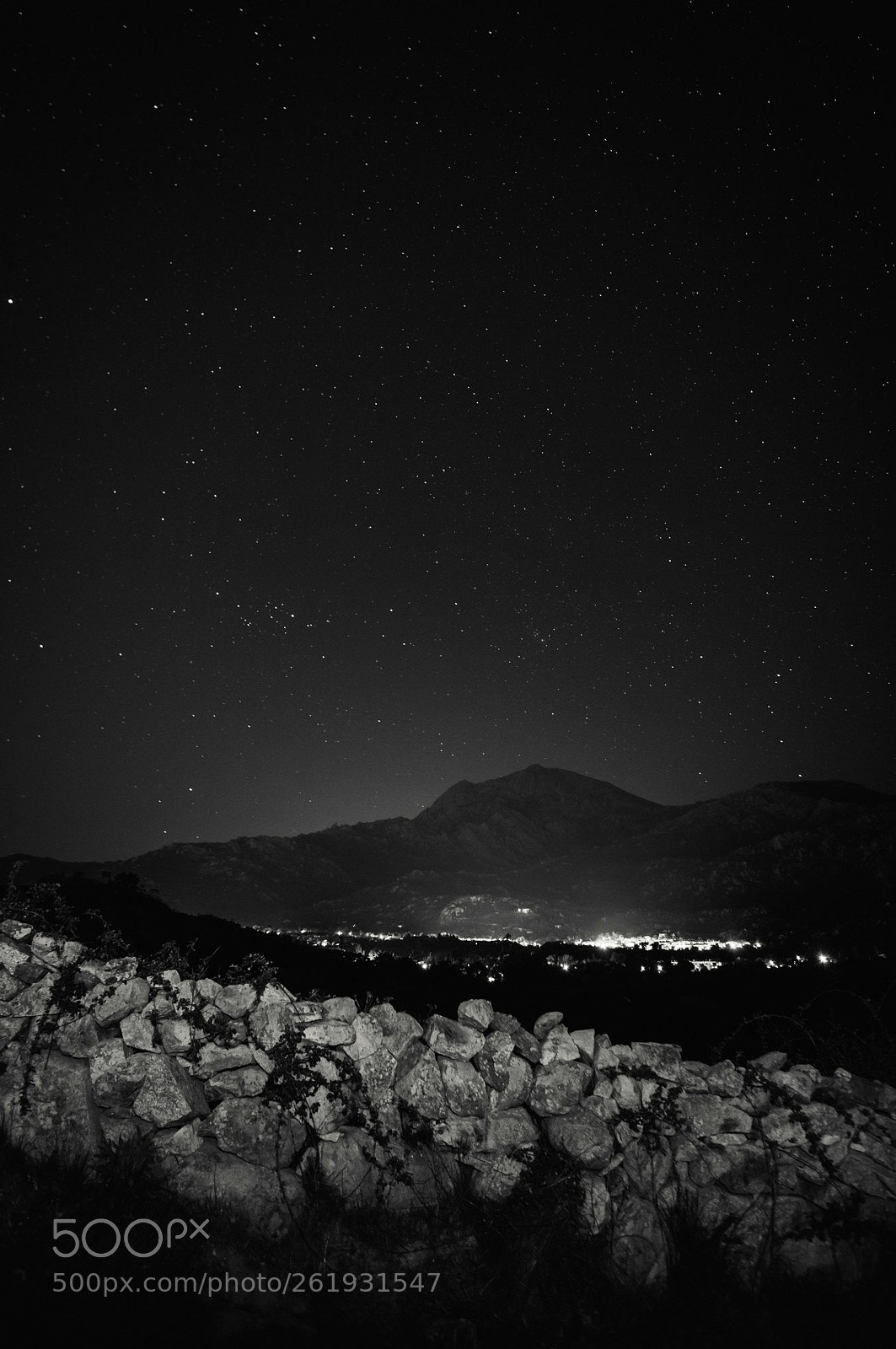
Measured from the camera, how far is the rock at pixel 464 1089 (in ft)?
21.4

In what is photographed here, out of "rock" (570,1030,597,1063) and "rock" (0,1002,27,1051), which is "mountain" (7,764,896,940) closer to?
"rock" (570,1030,597,1063)

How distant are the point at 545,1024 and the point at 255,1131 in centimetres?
383

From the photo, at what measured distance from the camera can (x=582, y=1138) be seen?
6.21m

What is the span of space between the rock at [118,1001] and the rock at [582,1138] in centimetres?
528

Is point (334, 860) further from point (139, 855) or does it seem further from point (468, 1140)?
point (468, 1140)

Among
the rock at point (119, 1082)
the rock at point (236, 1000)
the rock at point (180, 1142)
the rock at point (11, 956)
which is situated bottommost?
the rock at point (180, 1142)

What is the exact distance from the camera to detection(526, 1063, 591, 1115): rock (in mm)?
6504

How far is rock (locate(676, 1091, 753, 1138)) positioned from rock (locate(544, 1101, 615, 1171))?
1037mm

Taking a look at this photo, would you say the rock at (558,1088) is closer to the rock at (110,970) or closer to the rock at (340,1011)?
the rock at (340,1011)

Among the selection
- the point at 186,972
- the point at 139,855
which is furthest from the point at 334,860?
the point at 186,972

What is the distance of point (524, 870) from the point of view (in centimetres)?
15538

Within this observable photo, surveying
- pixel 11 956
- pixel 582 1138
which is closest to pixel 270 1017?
pixel 11 956

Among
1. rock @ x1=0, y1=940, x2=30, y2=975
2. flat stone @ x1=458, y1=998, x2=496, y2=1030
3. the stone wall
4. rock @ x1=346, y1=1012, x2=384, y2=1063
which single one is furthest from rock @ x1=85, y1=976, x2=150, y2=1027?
flat stone @ x1=458, y1=998, x2=496, y2=1030

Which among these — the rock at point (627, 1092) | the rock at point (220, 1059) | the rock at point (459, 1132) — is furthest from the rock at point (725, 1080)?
the rock at point (220, 1059)
